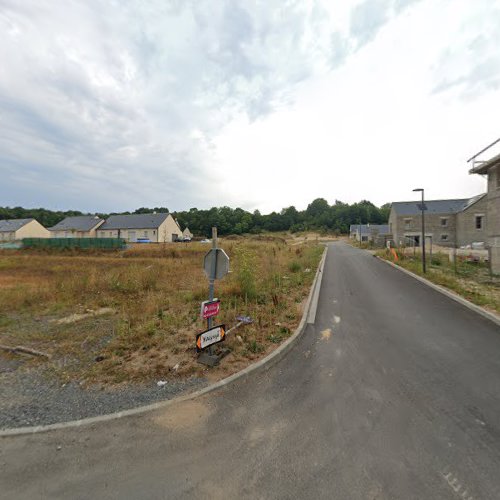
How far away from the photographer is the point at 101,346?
533cm

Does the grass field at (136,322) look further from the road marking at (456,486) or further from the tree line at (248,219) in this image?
the tree line at (248,219)

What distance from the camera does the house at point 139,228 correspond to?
5378cm

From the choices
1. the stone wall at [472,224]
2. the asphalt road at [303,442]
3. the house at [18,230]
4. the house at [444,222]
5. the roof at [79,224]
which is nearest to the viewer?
the asphalt road at [303,442]

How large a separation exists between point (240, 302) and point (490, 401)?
19.3ft

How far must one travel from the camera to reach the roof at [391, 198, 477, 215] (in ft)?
121

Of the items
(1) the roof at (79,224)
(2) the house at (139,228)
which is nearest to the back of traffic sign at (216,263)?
(2) the house at (139,228)

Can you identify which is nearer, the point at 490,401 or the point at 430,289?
the point at 490,401

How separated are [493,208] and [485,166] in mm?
2494

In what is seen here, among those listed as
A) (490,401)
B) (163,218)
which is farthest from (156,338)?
(163,218)

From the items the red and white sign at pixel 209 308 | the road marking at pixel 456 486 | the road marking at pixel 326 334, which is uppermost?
the red and white sign at pixel 209 308

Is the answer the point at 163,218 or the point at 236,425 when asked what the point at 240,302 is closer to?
the point at 236,425

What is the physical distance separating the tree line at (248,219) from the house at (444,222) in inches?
1859

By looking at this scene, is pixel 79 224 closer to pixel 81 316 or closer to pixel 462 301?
pixel 81 316

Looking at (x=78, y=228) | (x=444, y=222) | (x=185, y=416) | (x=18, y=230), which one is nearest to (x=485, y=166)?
(x=185, y=416)
